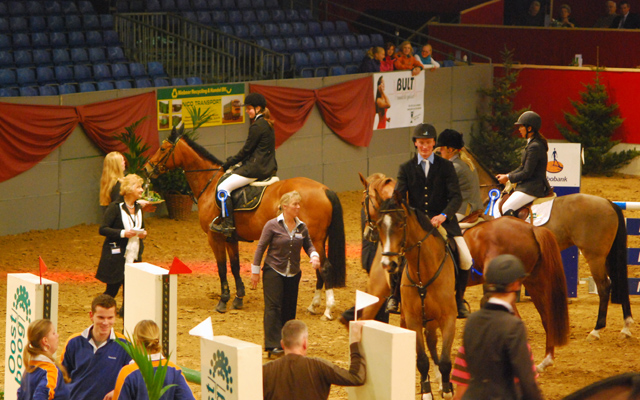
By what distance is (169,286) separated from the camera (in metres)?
5.75

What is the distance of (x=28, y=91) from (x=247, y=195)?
17.6 ft

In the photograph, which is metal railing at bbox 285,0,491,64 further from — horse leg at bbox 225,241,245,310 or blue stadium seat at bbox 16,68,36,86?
horse leg at bbox 225,241,245,310

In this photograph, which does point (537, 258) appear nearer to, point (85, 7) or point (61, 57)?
point (61, 57)

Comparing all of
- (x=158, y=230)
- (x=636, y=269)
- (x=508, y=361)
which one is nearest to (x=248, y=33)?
(x=158, y=230)

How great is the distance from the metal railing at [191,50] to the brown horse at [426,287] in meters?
10.2

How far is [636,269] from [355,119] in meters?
7.49

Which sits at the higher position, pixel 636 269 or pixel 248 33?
pixel 248 33

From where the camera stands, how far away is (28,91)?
13.9 m

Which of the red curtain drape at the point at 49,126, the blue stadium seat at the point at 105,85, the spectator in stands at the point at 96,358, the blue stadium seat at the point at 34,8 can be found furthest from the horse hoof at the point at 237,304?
the blue stadium seat at the point at 34,8

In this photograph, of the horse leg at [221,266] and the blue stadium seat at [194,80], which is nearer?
the horse leg at [221,266]

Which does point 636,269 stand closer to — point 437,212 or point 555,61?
point 437,212

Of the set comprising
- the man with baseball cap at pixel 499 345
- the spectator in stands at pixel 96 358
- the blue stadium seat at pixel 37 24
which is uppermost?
the blue stadium seat at pixel 37 24

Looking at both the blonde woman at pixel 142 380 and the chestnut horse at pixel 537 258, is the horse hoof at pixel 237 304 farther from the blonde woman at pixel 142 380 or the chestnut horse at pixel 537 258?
the blonde woman at pixel 142 380

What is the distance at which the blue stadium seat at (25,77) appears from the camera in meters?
14.2
